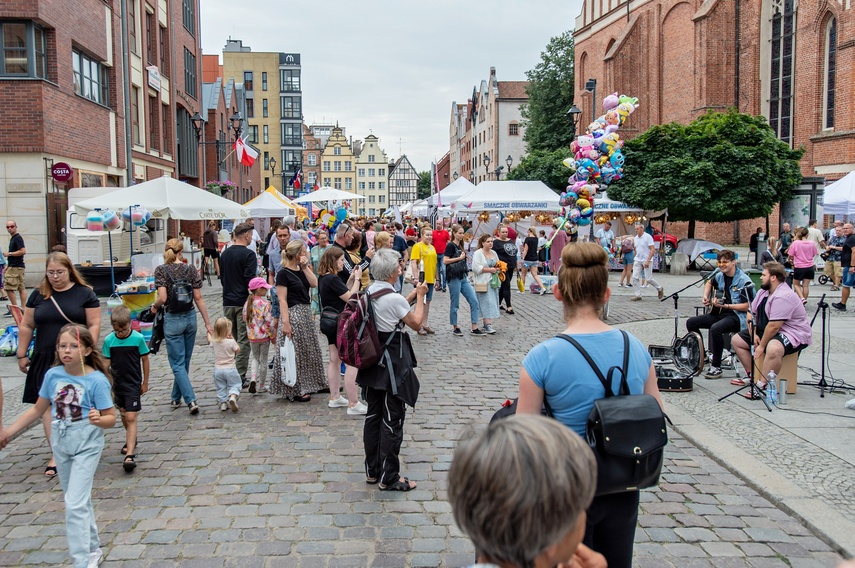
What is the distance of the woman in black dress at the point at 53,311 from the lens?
5621mm

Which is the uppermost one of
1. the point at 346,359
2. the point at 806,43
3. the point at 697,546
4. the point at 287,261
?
the point at 806,43

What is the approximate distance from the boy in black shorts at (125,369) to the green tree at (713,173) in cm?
2198

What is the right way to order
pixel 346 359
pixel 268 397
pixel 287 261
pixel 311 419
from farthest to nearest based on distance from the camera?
1. pixel 268 397
2. pixel 287 261
3. pixel 311 419
4. pixel 346 359

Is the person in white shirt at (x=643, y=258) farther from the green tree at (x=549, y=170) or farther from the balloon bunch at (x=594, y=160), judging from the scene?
the green tree at (x=549, y=170)

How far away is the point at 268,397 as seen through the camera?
834cm

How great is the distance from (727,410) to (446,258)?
5.93 metres

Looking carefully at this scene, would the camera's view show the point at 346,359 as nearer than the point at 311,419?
Yes

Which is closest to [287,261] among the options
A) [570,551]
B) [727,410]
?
[727,410]

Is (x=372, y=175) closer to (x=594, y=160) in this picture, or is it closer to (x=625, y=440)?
(x=594, y=160)

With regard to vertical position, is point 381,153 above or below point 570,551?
above

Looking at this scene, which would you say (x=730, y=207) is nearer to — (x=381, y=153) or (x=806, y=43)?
(x=806, y=43)

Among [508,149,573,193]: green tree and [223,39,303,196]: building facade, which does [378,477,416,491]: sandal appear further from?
[223,39,303,196]: building facade

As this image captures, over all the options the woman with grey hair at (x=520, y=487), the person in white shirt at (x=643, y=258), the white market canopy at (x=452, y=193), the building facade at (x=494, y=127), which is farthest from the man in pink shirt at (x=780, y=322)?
the building facade at (x=494, y=127)

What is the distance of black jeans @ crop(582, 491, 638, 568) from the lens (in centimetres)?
274
